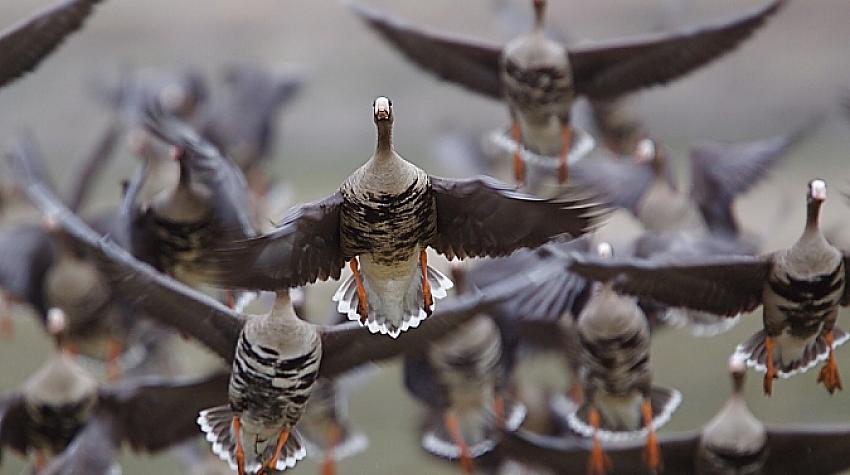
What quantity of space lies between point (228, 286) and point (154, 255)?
1.08m

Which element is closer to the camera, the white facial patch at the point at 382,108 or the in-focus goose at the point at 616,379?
the white facial patch at the point at 382,108

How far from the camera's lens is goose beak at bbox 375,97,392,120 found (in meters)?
2.70

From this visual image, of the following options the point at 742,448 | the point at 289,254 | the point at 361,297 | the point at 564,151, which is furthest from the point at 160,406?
the point at 742,448

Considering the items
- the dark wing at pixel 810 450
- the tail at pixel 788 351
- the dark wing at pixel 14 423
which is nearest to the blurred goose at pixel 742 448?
the dark wing at pixel 810 450

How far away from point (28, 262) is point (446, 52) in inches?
70.0

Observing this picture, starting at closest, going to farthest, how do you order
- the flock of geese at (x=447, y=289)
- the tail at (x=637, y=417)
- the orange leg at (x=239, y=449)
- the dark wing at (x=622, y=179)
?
the flock of geese at (x=447, y=289)
the orange leg at (x=239, y=449)
the tail at (x=637, y=417)
the dark wing at (x=622, y=179)

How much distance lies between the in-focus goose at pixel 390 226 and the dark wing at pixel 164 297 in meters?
0.30

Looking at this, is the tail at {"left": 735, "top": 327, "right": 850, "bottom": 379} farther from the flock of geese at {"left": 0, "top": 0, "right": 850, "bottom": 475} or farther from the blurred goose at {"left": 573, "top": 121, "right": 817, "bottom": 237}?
the blurred goose at {"left": 573, "top": 121, "right": 817, "bottom": 237}

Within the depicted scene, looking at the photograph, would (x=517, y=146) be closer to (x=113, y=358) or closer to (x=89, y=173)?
(x=113, y=358)

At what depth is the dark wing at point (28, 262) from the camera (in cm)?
482

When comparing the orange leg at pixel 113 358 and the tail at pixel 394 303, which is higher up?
the tail at pixel 394 303

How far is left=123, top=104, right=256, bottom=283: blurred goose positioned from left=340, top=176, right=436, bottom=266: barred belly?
0.66m

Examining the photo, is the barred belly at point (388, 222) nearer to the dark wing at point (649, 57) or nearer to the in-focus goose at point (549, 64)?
the in-focus goose at point (549, 64)

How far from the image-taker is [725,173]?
15.1 ft
